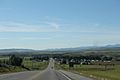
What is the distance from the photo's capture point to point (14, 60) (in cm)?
15225
